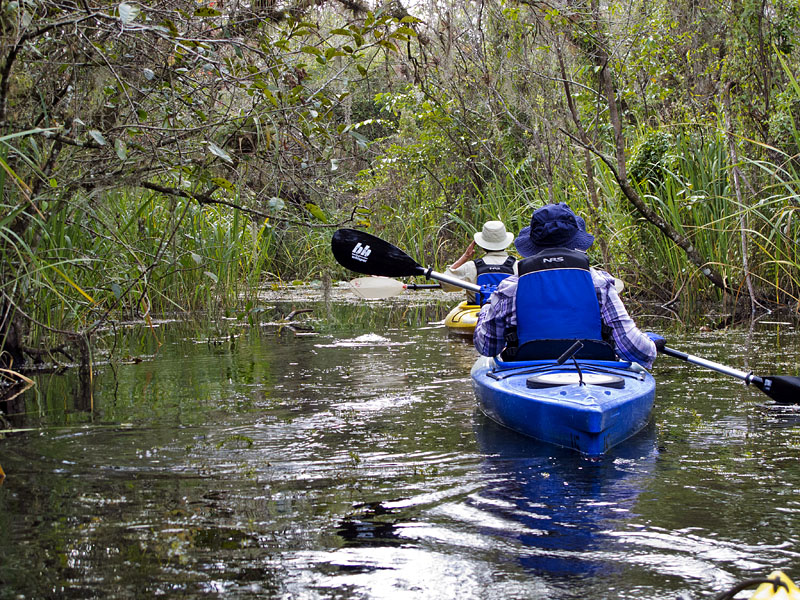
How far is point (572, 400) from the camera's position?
4039 millimetres

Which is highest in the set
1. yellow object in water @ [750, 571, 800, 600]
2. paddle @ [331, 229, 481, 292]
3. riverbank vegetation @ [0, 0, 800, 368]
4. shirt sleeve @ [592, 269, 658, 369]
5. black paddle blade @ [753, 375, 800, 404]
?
riverbank vegetation @ [0, 0, 800, 368]

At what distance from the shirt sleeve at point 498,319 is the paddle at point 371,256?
1464 mm

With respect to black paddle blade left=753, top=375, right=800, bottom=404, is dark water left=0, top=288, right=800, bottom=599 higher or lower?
lower

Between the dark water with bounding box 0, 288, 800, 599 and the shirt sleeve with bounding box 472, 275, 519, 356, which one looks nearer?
the dark water with bounding box 0, 288, 800, 599

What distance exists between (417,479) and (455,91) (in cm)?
1064

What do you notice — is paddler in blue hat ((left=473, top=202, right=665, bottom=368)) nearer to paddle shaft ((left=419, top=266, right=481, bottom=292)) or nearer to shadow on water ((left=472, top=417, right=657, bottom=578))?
shadow on water ((left=472, top=417, right=657, bottom=578))

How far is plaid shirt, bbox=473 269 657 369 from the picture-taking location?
4.59 metres

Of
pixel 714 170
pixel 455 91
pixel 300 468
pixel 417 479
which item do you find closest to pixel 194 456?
pixel 300 468

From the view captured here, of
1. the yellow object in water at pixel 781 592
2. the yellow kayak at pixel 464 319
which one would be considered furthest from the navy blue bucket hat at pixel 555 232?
the yellow kayak at pixel 464 319

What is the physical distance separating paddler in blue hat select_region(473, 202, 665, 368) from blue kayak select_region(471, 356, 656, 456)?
94 mm

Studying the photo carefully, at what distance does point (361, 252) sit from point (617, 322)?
234 cm

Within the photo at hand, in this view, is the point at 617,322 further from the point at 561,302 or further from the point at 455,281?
the point at 455,281

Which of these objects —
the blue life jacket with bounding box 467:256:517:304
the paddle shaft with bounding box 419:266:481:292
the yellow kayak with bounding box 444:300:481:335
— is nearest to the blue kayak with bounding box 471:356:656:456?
the paddle shaft with bounding box 419:266:481:292

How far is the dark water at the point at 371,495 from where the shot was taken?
8.64 ft
